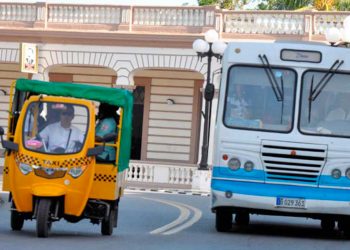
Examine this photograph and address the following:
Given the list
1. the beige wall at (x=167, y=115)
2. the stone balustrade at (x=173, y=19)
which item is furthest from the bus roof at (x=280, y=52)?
the beige wall at (x=167, y=115)

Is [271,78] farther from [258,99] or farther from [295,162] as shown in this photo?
[295,162]

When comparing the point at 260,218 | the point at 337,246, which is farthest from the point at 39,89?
the point at 260,218

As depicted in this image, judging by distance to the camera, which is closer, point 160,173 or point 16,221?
point 16,221

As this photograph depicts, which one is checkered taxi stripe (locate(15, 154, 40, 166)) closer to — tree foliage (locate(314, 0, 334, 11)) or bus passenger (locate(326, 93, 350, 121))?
bus passenger (locate(326, 93, 350, 121))

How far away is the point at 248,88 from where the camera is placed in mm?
18812

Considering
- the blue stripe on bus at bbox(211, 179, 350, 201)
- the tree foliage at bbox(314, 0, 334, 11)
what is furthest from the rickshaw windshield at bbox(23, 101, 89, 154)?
the tree foliage at bbox(314, 0, 334, 11)

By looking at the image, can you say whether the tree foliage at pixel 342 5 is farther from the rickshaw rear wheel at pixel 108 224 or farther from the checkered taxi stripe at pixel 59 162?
the checkered taxi stripe at pixel 59 162

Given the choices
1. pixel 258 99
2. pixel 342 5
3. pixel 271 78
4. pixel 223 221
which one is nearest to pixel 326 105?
pixel 271 78

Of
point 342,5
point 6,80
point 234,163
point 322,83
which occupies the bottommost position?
point 234,163

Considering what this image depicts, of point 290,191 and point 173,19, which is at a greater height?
point 173,19

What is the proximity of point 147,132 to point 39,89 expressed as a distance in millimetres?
30865

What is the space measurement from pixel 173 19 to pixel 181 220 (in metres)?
22.2

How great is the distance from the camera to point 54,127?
53.8 feet

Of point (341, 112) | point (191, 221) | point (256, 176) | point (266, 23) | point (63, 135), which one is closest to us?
point (63, 135)
